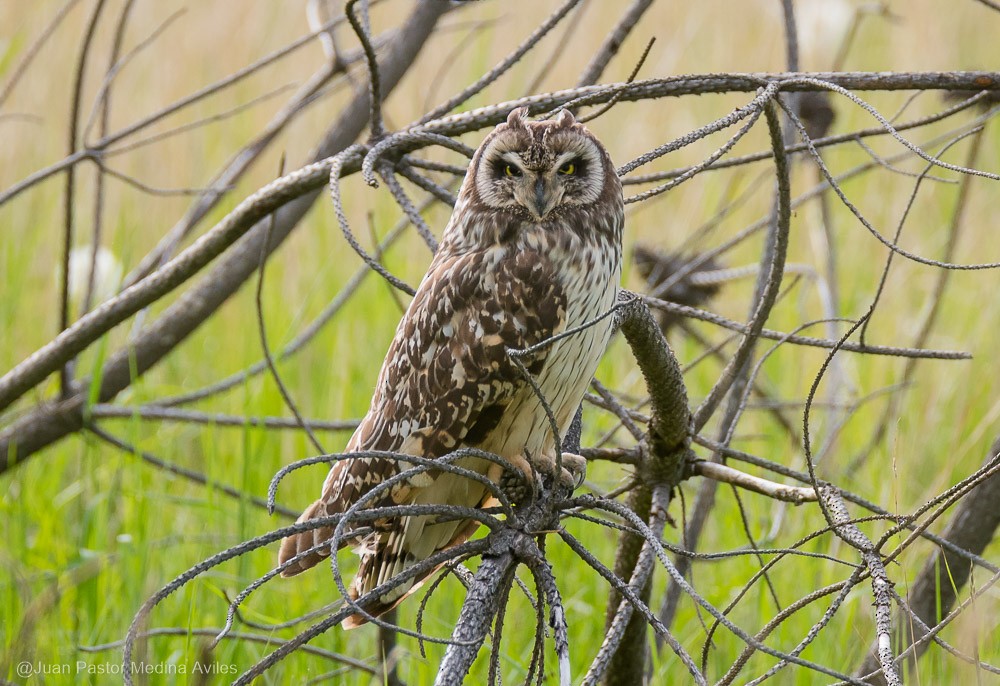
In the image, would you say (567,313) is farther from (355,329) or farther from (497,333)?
(355,329)

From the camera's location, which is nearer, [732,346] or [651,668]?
[651,668]

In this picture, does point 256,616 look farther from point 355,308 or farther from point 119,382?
point 355,308

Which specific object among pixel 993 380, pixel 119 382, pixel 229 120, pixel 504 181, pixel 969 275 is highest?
pixel 229 120

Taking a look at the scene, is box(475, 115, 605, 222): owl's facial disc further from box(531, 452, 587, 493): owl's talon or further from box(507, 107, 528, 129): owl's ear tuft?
box(531, 452, 587, 493): owl's talon

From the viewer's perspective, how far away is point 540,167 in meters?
2.03

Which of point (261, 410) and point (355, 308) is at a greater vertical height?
point (355, 308)

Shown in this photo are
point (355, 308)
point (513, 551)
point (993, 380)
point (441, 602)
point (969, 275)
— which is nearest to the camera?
point (513, 551)

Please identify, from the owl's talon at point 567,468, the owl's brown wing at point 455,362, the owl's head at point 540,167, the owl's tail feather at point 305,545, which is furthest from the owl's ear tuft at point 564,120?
the owl's tail feather at point 305,545

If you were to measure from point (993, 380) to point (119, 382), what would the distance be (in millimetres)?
2845

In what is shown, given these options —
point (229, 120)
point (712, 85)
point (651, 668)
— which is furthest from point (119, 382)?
point (229, 120)

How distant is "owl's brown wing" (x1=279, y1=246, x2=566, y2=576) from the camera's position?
204 cm

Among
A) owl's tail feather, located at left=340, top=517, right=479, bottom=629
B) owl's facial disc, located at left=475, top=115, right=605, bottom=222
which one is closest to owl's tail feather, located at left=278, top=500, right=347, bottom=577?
owl's tail feather, located at left=340, top=517, right=479, bottom=629

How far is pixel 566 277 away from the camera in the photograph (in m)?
2.07

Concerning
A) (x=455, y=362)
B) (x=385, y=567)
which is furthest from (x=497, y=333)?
(x=385, y=567)
